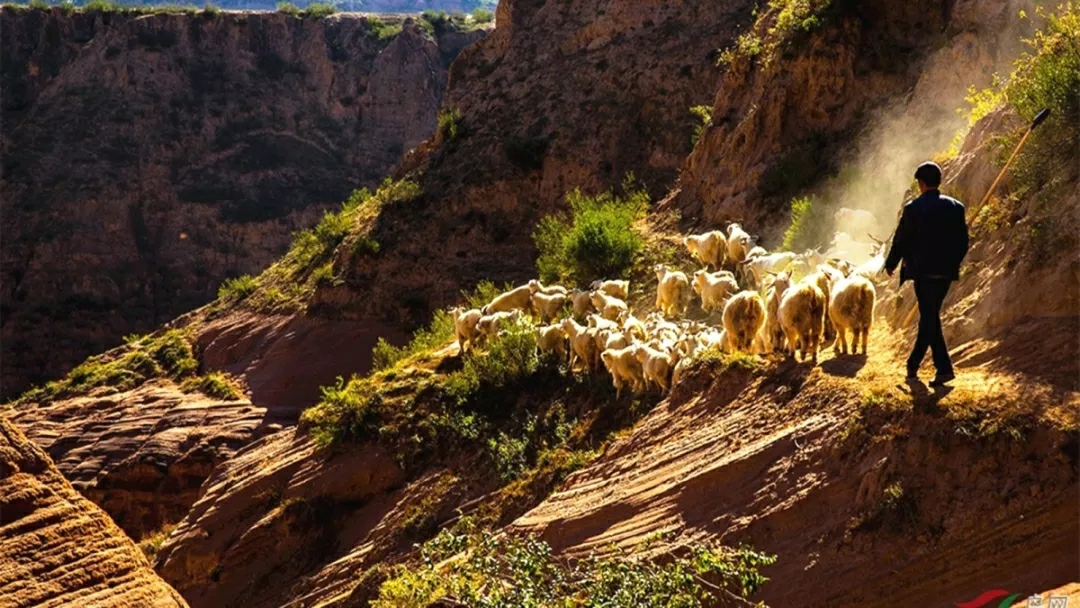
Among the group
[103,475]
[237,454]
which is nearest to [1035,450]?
[237,454]

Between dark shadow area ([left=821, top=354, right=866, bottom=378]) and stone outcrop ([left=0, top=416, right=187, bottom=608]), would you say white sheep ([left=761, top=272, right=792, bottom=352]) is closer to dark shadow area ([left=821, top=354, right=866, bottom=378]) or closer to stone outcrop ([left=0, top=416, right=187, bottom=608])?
dark shadow area ([left=821, top=354, right=866, bottom=378])

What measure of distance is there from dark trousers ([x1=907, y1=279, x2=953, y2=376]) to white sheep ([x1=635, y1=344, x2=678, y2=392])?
5.38 meters

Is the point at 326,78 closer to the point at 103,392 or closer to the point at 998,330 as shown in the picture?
the point at 103,392

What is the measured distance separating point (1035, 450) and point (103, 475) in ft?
88.5

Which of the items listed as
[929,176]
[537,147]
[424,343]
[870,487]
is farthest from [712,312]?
[537,147]

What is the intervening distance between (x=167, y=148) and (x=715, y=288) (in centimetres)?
6593

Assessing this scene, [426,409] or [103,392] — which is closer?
[426,409]

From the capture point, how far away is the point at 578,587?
36.1 feet

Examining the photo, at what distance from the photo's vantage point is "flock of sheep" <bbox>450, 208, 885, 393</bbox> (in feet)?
41.3

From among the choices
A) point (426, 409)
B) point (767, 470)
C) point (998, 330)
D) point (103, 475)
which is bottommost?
point (103, 475)

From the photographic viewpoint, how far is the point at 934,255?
10680mm

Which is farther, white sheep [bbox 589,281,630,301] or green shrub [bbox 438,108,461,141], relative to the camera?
green shrub [bbox 438,108,461,141]

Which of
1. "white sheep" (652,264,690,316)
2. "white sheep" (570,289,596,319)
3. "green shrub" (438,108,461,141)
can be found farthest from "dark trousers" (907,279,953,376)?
"green shrub" (438,108,461,141)

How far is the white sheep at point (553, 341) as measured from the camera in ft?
65.8
